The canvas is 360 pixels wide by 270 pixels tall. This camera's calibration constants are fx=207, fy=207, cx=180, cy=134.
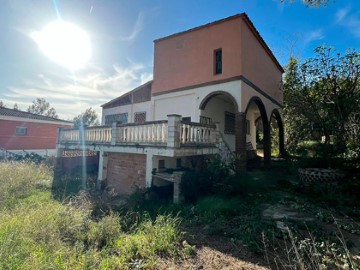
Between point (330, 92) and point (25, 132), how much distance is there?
1044 inches

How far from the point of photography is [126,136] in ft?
28.5

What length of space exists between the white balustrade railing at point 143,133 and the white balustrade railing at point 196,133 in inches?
27.0

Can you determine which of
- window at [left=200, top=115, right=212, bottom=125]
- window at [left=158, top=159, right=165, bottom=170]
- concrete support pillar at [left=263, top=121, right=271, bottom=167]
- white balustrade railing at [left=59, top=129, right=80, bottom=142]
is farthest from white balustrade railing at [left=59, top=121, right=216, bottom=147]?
concrete support pillar at [left=263, top=121, right=271, bottom=167]

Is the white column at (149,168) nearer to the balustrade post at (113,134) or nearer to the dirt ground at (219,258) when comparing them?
the balustrade post at (113,134)

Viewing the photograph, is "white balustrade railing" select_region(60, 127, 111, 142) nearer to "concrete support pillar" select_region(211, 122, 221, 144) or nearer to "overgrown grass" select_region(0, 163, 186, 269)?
"overgrown grass" select_region(0, 163, 186, 269)

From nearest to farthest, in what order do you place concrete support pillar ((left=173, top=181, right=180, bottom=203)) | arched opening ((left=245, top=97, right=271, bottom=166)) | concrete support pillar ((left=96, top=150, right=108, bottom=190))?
concrete support pillar ((left=173, top=181, right=180, bottom=203)), concrete support pillar ((left=96, top=150, right=108, bottom=190)), arched opening ((left=245, top=97, right=271, bottom=166))

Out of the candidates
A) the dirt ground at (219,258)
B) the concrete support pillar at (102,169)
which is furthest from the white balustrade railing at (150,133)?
the dirt ground at (219,258)

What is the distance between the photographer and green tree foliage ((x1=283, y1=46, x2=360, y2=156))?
10672 millimetres

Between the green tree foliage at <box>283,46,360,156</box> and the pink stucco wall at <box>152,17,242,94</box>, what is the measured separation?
5085 millimetres

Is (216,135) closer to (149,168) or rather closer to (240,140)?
(240,140)

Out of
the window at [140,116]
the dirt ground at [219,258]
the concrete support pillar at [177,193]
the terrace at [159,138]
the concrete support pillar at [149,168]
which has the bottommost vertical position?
the dirt ground at [219,258]

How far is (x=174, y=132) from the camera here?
6.79 metres

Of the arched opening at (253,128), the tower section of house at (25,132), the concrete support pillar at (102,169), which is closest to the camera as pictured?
the concrete support pillar at (102,169)

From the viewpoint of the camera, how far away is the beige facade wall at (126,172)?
824 centimetres
